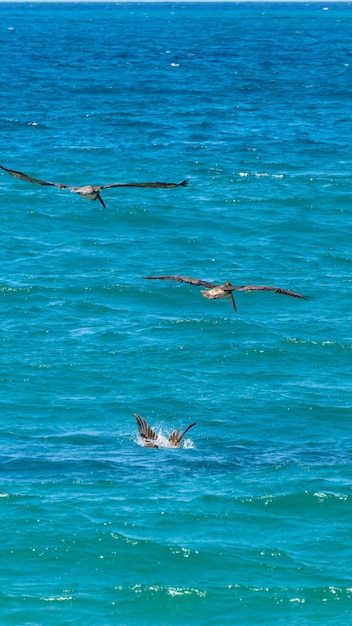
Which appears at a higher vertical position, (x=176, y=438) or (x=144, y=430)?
(x=144, y=430)

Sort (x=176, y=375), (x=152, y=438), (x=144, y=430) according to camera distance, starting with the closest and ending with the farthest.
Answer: (x=144, y=430) < (x=152, y=438) < (x=176, y=375)

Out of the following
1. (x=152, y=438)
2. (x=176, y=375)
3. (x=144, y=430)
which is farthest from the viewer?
(x=176, y=375)

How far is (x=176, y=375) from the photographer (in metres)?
42.2

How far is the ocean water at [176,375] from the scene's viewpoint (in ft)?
94.6

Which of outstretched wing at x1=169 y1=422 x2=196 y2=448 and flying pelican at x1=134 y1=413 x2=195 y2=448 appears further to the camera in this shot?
outstretched wing at x1=169 y1=422 x2=196 y2=448

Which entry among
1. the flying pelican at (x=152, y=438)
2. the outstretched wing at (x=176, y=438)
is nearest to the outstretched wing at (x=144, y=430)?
the flying pelican at (x=152, y=438)

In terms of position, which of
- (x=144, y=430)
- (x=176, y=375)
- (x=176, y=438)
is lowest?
(x=176, y=438)

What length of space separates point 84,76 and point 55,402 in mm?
85114

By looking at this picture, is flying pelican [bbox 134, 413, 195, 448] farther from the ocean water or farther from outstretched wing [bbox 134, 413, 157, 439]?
the ocean water

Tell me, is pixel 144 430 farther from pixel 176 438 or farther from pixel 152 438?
pixel 176 438

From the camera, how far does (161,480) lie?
3341cm

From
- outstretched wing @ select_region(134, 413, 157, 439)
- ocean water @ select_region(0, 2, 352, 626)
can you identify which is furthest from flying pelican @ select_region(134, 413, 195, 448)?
ocean water @ select_region(0, 2, 352, 626)

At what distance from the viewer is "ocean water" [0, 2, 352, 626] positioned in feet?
94.6

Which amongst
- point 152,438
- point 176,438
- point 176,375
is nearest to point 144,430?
point 152,438
